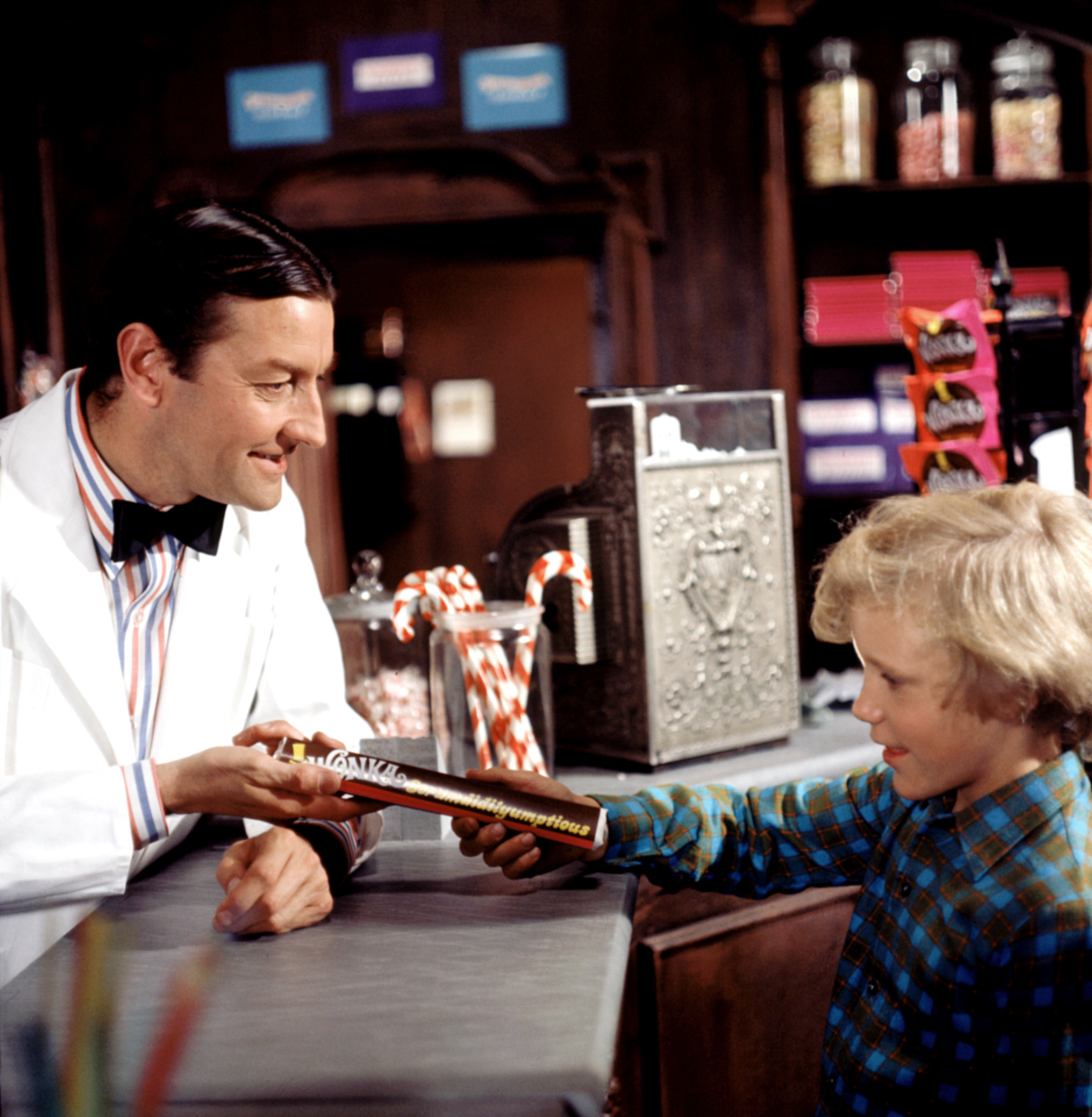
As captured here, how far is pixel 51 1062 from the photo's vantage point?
0.78m

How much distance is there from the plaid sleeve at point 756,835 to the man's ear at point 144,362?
0.62 m

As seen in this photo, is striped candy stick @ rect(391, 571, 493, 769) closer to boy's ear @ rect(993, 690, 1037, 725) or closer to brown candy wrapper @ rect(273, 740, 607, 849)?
brown candy wrapper @ rect(273, 740, 607, 849)

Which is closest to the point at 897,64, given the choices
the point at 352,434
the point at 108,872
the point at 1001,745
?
the point at 1001,745

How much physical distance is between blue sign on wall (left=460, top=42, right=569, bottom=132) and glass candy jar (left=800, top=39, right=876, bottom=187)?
741 millimetres

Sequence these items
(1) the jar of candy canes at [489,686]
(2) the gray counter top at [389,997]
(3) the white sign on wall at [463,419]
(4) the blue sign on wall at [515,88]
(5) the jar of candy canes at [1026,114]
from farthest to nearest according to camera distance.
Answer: (3) the white sign on wall at [463,419], (4) the blue sign on wall at [515,88], (5) the jar of candy canes at [1026,114], (1) the jar of candy canes at [489,686], (2) the gray counter top at [389,997]

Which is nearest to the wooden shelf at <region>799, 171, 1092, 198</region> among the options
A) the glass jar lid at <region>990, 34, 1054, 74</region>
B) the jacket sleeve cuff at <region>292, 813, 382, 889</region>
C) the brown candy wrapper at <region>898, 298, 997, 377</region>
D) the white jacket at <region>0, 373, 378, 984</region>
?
the glass jar lid at <region>990, 34, 1054, 74</region>

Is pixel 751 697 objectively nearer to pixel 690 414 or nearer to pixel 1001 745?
pixel 690 414

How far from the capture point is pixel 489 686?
4.34ft

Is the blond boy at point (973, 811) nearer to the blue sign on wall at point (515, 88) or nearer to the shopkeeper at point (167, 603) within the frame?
the shopkeeper at point (167, 603)

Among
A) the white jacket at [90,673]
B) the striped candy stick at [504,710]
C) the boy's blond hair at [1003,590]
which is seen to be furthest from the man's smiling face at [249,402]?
the boy's blond hair at [1003,590]

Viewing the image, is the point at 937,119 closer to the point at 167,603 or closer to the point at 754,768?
the point at 754,768

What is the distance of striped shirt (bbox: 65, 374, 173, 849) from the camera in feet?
4.06

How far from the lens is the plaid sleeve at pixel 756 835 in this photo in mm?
1115

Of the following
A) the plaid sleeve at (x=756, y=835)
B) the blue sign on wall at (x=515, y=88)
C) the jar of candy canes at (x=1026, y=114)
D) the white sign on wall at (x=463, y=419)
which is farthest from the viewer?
the white sign on wall at (x=463, y=419)
